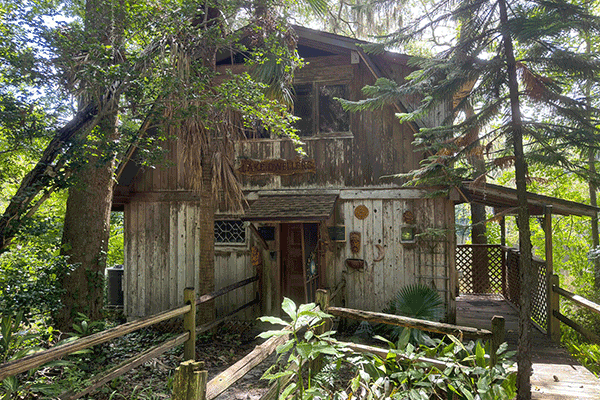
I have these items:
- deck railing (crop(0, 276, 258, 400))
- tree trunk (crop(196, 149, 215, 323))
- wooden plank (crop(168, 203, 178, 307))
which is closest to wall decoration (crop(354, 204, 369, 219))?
tree trunk (crop(196, 149, 215, 323))

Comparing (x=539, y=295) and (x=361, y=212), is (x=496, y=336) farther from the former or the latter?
(x=539, y=295)

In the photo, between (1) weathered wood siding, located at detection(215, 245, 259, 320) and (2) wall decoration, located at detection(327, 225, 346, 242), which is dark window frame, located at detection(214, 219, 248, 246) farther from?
(2) wall decoration, located at detection(327, 225, 346, 242)

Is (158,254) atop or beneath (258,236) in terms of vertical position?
beneath

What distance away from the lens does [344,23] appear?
15953 millimetres

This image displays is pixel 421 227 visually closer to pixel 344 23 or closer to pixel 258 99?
pixel 258 99

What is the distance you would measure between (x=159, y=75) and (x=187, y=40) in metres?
0.80

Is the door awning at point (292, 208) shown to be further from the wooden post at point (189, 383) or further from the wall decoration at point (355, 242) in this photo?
the wooden post at point (189, 383)

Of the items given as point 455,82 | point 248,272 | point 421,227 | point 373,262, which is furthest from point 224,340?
point 455,82

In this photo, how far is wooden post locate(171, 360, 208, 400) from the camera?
8.05ft

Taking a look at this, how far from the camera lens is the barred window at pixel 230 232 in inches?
330

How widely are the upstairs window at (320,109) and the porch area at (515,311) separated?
4738 mm

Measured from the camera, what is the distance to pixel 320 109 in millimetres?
8203

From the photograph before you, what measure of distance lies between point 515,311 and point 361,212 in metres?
4.47

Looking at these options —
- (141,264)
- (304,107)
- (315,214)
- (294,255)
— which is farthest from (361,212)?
(141,264)
